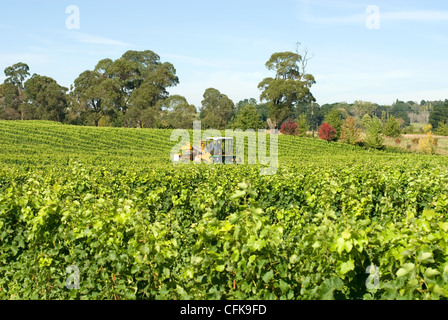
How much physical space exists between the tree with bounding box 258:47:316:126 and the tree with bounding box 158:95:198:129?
37.4 ft

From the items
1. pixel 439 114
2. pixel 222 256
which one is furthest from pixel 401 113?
pixel 222 256

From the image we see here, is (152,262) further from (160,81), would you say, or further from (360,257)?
(160,81)

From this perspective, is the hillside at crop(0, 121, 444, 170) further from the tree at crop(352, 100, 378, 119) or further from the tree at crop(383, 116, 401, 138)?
the tree at crop(352, 100, 378, 119)

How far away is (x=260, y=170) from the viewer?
11.4m

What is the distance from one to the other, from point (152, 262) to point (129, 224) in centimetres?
60

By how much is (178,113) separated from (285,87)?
1689cm

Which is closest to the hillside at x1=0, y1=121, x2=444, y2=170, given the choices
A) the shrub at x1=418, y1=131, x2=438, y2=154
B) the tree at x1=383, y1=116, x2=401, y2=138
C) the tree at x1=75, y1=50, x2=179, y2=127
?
the shrub at x1=418, y1=131, x2=438, y2=154

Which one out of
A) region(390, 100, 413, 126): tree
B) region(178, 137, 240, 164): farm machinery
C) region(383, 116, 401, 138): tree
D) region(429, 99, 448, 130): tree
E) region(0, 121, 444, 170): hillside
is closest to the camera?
region(178, 137, 240, 164): farm machinery

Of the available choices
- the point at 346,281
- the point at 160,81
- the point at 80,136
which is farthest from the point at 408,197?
the point at 160,81

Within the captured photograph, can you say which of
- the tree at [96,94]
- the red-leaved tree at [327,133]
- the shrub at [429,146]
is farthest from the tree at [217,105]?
the shrub at [429,146]

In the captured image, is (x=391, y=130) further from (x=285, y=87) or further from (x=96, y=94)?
(x=96, y=94)

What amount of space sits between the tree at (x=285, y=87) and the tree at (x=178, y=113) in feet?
37.4

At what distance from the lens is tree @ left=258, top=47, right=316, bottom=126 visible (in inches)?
2574

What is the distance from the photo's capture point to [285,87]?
64750mm
